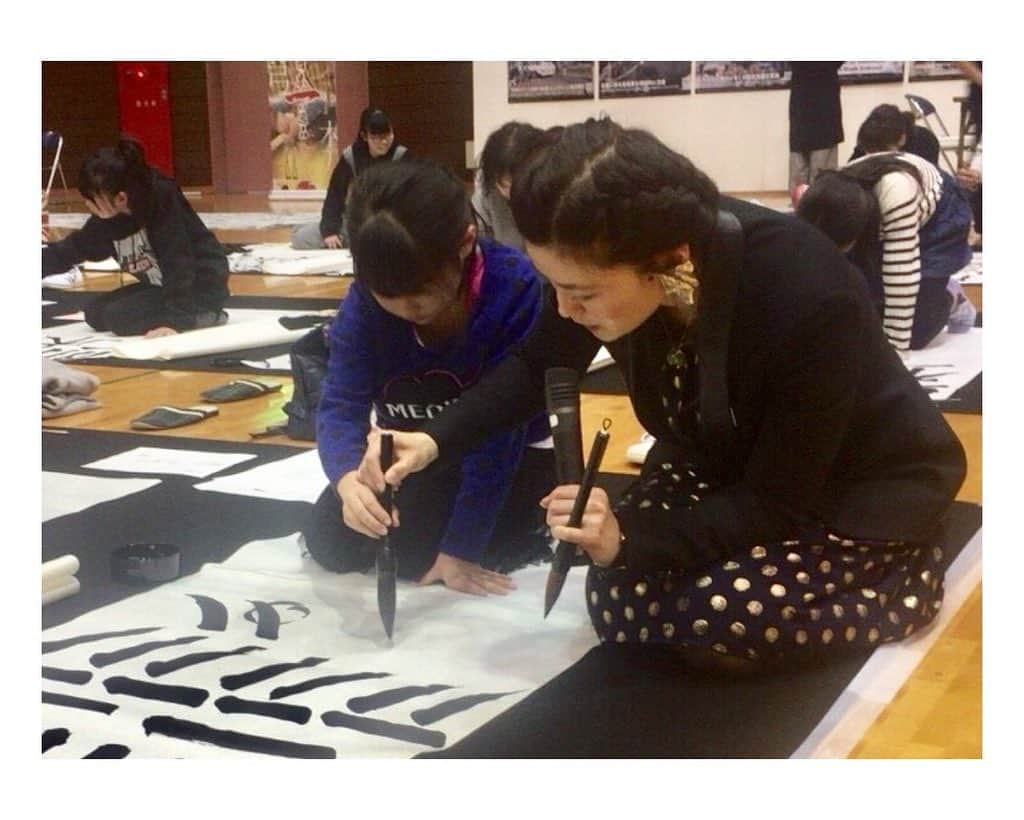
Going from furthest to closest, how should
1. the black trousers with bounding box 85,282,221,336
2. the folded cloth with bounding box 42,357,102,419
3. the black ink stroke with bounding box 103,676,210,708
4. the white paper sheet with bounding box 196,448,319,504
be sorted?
the black trousers with bounding box 85,282,221,336 < the folded cloth with bounding box 42,357,102,419 < the white paper sheet with bounding box 196,448,319,504 < the black ink stroke with bounding box 103,676,210,708

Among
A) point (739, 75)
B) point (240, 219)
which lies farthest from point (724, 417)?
point (240, 219)

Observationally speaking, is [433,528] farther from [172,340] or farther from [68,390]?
[172,340]

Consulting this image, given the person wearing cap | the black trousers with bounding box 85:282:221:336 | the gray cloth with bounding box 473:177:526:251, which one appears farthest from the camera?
the black trousers with bounding box 85:282:221:336

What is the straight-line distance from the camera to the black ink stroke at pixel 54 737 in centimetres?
88

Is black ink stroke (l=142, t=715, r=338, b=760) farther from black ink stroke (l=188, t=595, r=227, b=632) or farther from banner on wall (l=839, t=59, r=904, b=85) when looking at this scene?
banner on wall (l=839, t=59, r=904, b=85)

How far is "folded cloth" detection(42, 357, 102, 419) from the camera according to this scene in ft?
5.81

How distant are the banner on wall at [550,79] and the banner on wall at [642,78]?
1cm

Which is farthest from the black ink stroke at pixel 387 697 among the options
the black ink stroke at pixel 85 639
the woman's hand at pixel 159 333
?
the woman's hand at pixel 159 333

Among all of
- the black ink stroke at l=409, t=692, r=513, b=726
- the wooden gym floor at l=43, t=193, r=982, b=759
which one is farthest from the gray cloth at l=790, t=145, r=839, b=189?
the black ink stroke at l=409, t=692, r=513, b=726

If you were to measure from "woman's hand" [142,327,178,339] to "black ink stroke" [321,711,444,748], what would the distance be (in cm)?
133
